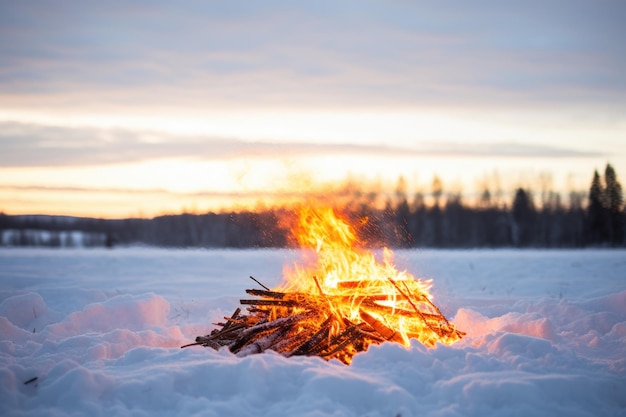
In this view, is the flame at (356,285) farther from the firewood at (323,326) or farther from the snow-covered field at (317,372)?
the snow-covered field at (317,372)

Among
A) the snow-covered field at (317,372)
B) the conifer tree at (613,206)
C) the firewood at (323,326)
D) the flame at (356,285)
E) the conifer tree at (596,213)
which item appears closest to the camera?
the snow-covered field at (317,372)

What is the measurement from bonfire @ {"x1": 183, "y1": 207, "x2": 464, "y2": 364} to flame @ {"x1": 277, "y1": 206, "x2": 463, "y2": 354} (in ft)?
0.04

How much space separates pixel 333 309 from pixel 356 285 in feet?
2.63

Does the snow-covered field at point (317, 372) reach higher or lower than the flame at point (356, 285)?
lower

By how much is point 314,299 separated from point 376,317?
0.88m

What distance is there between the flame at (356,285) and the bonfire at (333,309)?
13 mm

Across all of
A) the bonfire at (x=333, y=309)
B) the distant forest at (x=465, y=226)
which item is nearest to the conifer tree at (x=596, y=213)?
the distant forest at (x=465, y=226)

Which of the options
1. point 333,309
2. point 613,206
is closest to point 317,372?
point 333,309

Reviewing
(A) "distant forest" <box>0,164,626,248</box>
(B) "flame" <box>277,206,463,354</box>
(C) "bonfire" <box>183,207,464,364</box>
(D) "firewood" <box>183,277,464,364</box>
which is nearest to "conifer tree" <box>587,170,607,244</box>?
(A) "distant forest" <box>0,164,626,248</box>

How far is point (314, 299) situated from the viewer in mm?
Result: 7652

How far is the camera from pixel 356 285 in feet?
26.6

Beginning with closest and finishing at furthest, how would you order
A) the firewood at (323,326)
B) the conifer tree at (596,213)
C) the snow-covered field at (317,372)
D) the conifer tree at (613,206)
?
the snow-covered field at (317,372)
the firewood at (323,326)
the conifer tree at (613,206)
the conifer tree at (596,213)

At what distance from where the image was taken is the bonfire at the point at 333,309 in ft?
23.4

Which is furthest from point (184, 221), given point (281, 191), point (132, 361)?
point (132, 361)
